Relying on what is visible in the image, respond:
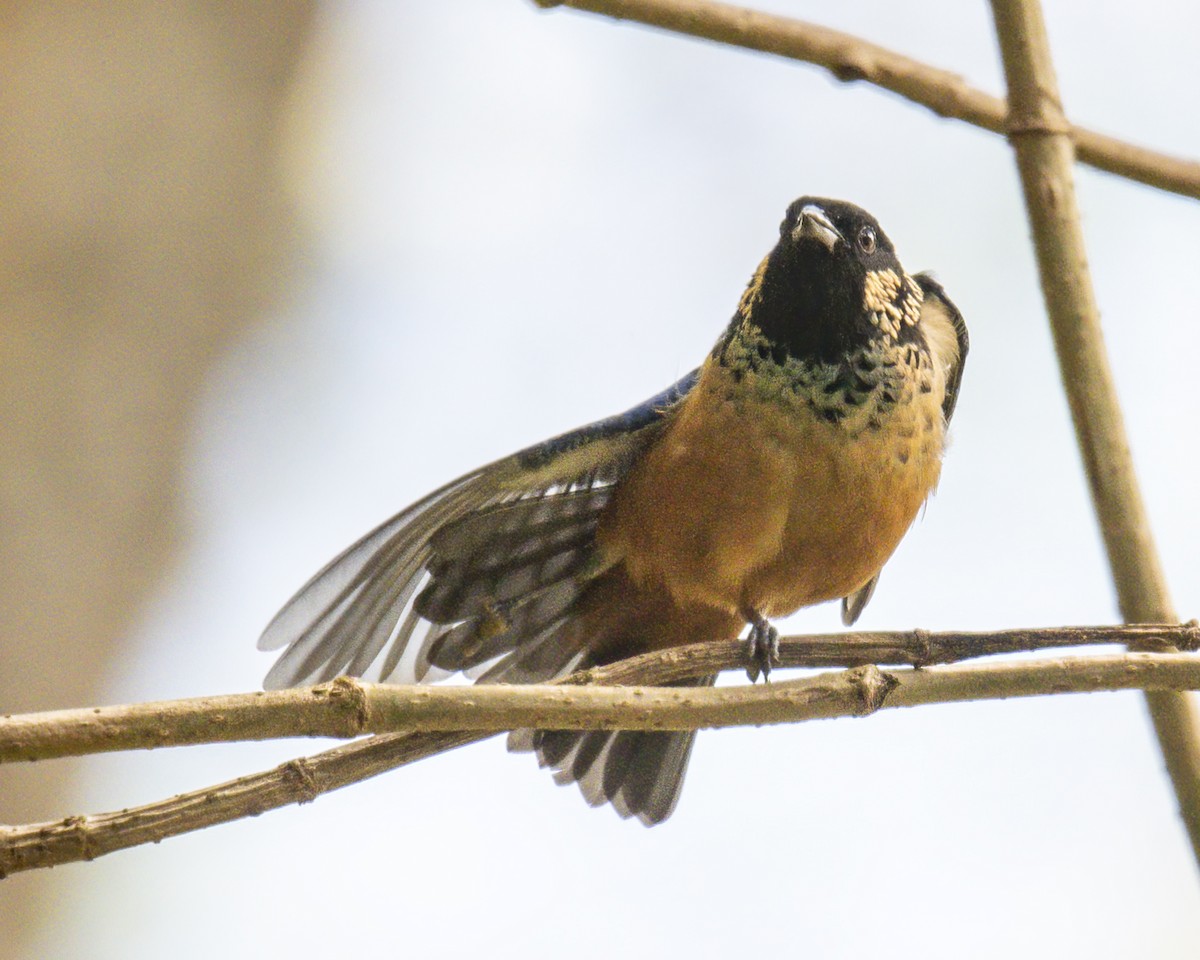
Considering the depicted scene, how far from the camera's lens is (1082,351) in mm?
2490

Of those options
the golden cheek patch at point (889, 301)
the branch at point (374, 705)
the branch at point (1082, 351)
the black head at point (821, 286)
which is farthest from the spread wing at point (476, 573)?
the branch at point (1082, 351)

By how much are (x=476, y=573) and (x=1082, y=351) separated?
1660 mm

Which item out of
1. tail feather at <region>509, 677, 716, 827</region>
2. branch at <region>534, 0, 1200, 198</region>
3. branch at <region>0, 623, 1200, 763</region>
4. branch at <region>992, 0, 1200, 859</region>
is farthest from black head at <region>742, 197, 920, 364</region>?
branch at <region>0, 623, 1200, 763</region>

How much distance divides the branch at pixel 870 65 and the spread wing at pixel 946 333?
2.97 feet

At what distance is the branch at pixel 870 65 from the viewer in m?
2.60

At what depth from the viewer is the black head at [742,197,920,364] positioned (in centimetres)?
337

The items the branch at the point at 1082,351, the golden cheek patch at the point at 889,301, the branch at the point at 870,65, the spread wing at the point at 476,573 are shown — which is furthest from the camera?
the golden cheek patch at the point at 889,301

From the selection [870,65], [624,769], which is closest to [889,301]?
[870,65]

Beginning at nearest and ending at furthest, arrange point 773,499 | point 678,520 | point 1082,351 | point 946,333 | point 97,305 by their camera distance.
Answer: point 1082,351 < point 773,499 < point 678,520 < point 946,333 < point 97,305

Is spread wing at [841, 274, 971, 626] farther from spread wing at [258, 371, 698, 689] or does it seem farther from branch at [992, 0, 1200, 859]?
branch at [992, 0, 1200, 859]

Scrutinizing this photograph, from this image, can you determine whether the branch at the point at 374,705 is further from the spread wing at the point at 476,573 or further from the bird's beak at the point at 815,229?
the bird's beak at the point at 815,229

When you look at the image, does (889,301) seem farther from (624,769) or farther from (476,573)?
(624,769)

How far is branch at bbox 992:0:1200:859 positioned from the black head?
0.76m

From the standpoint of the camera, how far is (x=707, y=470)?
3244mm
